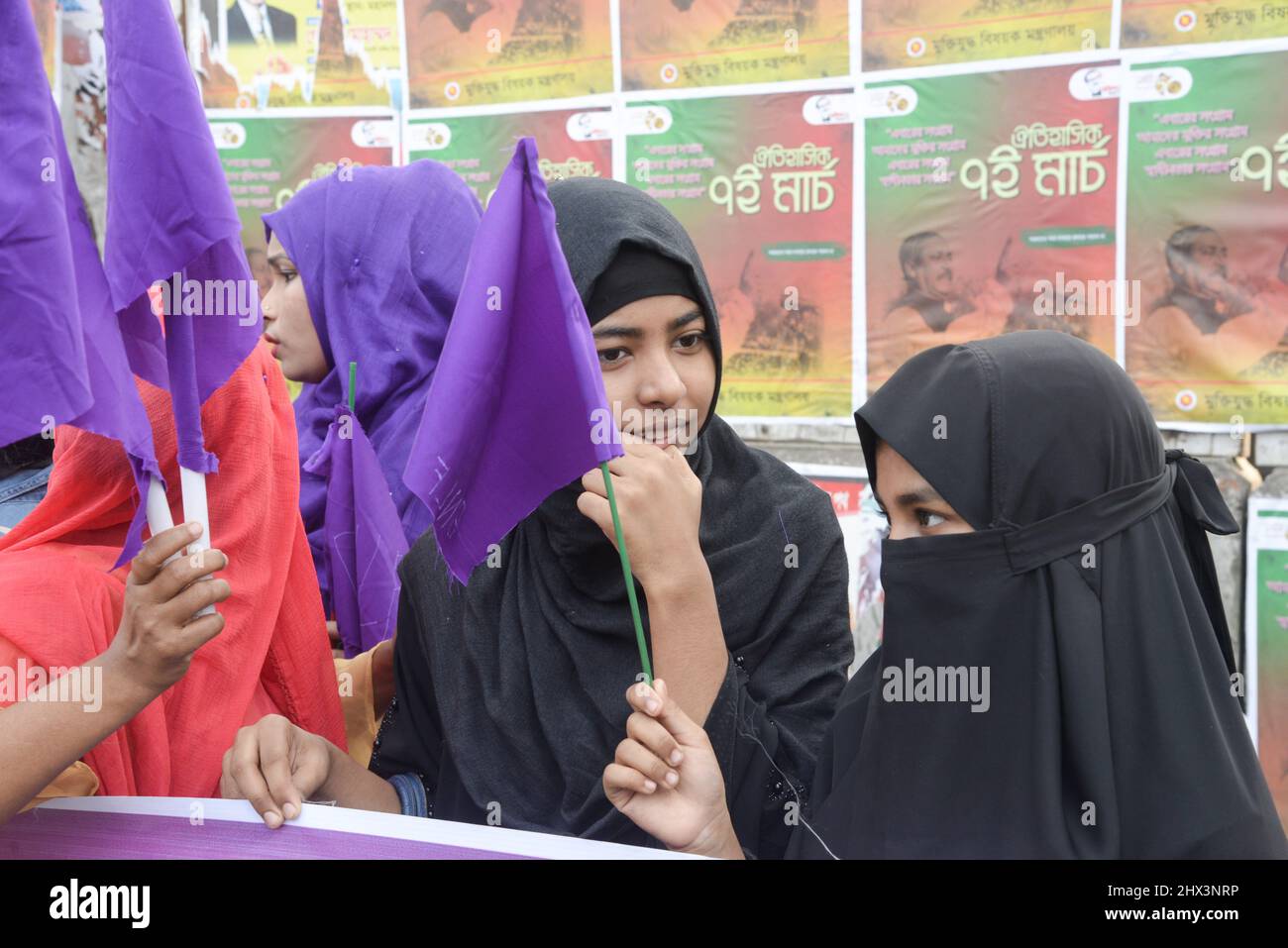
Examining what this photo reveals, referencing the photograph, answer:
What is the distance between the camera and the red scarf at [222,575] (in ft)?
4.71

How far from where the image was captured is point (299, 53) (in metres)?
3.69

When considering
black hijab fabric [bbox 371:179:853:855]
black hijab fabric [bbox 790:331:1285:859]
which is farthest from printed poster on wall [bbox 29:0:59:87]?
black hijab fabric [bbox 790:331:1285:859]

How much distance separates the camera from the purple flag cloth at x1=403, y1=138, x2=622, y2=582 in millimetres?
1379

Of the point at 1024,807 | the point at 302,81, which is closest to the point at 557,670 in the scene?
the point at 1024,807

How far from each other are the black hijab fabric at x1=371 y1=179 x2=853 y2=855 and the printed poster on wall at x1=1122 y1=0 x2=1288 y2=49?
1692mm

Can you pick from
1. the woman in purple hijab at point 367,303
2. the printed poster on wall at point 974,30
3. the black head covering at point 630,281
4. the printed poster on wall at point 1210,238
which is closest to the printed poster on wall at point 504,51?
the printed poster on wall at point 974,30

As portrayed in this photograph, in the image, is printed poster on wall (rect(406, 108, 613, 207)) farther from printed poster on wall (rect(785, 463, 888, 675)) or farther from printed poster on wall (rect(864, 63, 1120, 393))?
printed poster on wall (rect(785, 463, 888, 675))

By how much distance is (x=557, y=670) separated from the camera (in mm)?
1642

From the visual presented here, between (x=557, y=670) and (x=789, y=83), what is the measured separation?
6.86ft

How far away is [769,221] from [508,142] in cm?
86

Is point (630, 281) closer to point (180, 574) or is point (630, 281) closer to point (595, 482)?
point (595, 482)

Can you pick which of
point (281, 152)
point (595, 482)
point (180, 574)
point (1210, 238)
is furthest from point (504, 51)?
point (180, 574)

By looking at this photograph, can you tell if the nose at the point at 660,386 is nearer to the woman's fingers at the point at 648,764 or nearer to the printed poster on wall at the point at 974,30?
the woman's fingers at the point at 648,764

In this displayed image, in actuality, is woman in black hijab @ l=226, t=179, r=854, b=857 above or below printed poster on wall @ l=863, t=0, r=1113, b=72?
below
